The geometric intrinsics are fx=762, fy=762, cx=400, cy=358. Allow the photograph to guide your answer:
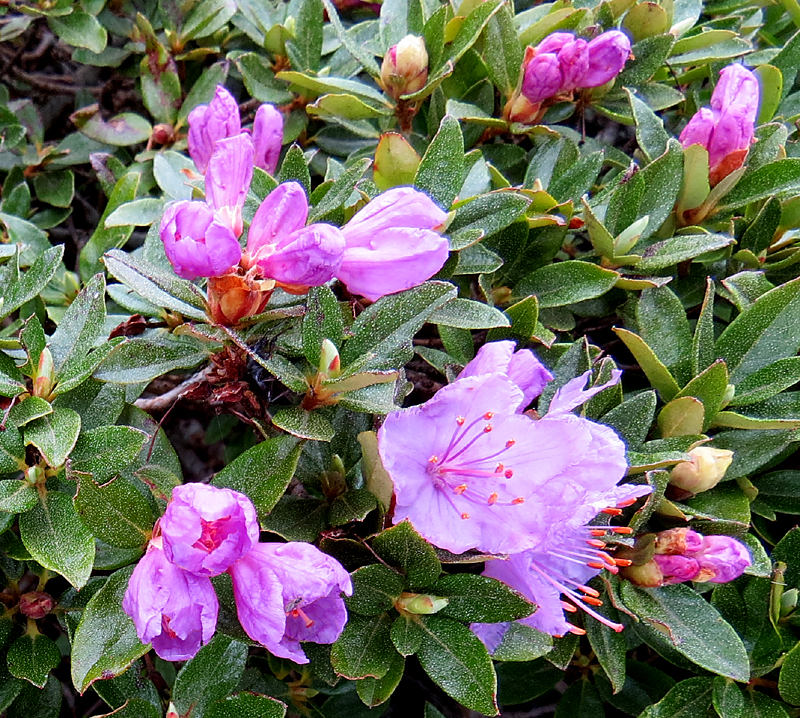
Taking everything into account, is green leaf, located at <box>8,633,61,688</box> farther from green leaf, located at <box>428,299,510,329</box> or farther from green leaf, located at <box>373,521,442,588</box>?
green leaf, located at <box>428,299,510,329</box>

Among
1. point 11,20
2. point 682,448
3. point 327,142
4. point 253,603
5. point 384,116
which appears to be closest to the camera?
point 253,603

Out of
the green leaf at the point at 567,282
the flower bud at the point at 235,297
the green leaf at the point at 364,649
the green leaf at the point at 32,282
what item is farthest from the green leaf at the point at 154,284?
the green leaf at the point at 567,282

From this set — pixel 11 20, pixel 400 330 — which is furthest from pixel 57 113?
pixel 400 330

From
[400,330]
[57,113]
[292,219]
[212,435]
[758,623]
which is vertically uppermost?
[292,219]

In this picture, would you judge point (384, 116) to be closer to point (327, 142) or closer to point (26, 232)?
point (327, 142)

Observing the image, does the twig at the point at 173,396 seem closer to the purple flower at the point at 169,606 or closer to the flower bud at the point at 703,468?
the purple flower at the point at 169,606

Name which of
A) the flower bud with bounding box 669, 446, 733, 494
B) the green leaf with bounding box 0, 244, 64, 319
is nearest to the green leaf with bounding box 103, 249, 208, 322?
the green leaf with bounding box 0, 244, 64, 319
